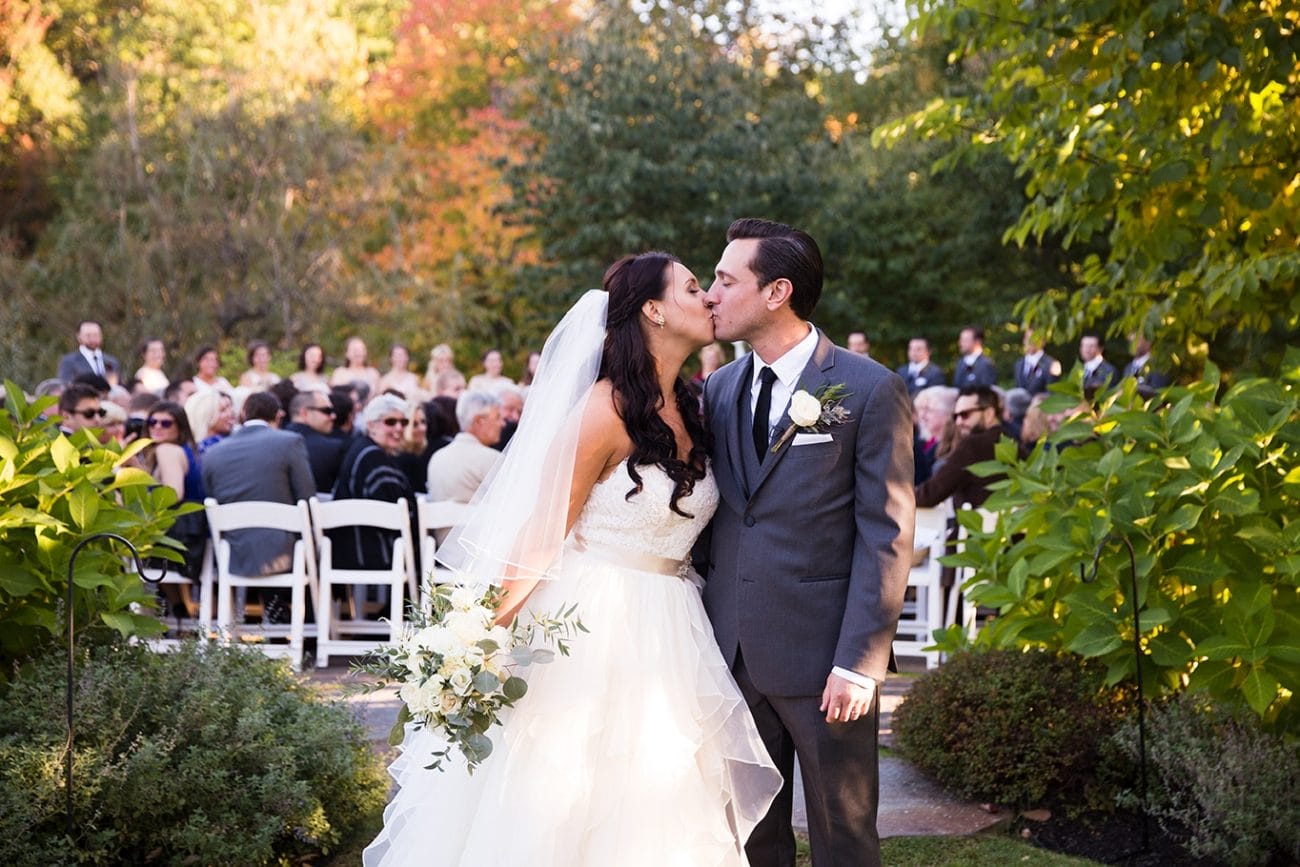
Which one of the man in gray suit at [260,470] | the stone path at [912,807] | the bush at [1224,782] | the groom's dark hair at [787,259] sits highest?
the groom's dark hair at [787,259]

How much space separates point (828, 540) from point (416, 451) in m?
6.61

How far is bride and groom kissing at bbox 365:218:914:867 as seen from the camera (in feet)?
12.3

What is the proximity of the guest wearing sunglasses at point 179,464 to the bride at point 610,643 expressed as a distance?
508 cm

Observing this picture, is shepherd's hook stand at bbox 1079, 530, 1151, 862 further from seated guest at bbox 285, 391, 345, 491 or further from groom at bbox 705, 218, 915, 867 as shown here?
seated guest at bbox 285, 391, 345, 491

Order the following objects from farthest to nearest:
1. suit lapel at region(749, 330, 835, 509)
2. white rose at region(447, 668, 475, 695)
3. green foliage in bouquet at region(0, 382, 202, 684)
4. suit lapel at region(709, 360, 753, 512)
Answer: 1. green foliage in bouquet at region(0, 382, 202, 684)
2. suit lapel at region(709, 360, 753, 512)
3. suit lapel at region(749, 330, 835, 509)
4. white rose at region(447, 668, 475, 695)

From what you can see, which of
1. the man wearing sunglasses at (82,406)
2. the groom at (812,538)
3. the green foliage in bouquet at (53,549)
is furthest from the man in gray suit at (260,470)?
the groom at (812,538)

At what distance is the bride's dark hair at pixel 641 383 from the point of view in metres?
3.90

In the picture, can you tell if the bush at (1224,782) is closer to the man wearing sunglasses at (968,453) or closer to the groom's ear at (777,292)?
the groom's ear at (777,292)

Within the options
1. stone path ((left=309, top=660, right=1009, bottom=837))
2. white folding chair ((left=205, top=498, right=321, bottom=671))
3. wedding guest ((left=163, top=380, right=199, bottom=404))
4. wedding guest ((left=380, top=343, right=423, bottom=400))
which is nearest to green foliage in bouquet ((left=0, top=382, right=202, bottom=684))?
stone path ((left=309, top=660, right=1009, bottom=837))

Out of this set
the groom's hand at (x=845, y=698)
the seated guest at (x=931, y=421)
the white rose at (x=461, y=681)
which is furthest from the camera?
the seated guest at (x=931, y=421)

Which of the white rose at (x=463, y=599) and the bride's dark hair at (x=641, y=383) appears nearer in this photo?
the white rose at (x=463, y=599)

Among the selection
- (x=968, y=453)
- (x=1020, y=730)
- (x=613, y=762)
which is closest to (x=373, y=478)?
(x=968, y=453)

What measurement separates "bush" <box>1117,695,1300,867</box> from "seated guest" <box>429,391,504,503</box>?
4.89 meters

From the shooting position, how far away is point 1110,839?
16.8 ft
